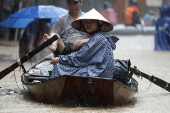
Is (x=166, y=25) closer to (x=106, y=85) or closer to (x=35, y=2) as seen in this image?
(x=35, y=2)

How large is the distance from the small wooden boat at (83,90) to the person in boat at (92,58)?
262mm

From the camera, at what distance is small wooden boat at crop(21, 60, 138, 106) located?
5.68m

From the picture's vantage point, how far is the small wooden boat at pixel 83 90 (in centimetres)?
568

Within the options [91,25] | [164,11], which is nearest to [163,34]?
[164,11]

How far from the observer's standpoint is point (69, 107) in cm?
598

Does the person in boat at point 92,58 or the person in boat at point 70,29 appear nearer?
the person in boat at point 92,58

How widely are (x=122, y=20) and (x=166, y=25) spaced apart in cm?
1335

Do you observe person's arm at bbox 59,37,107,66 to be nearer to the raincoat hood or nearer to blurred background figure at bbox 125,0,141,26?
the raincoat hood

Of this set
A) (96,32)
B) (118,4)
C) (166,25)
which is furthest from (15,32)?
(118,4)

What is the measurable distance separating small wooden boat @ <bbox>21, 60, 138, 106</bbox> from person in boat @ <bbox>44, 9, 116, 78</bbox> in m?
0.26

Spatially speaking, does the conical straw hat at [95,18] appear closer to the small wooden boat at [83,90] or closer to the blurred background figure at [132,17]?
the small wooden boat at [83,90]

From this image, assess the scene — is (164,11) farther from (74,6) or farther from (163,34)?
(74,6)

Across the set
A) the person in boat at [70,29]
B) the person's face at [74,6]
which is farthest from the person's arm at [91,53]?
the person's face at [74,6]

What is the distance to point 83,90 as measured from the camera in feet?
19.0
